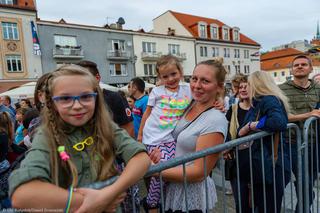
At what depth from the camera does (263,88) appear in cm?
254

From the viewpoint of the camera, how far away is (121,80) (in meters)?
27.2

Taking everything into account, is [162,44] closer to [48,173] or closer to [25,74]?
[25,74]

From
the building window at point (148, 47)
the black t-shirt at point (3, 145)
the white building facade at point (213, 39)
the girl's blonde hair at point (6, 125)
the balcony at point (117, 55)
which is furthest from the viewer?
the white building facade at point (213, 39)

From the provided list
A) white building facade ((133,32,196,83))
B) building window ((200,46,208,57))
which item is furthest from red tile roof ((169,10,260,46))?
white building facade ((133,32,196,83))

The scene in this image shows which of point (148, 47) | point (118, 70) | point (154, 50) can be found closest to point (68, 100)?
point (118, 70)

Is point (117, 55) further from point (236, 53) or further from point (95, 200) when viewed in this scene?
point (95, 200)

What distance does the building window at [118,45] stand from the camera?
2663cm

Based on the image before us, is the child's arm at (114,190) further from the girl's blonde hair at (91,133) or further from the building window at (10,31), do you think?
the building window at (10,31)

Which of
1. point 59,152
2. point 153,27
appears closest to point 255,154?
point 59,152

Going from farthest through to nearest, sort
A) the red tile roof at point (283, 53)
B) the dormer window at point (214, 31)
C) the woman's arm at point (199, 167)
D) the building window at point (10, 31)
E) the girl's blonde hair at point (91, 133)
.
Answer: the red tile roof at point (283, 53) < the dormer window at point (214, 31) < the building window at point (10, 31) < the woman's arm at point (199, 167) < the girl's blonde hair at point (91, 133)

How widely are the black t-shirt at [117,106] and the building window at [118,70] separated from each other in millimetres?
24603

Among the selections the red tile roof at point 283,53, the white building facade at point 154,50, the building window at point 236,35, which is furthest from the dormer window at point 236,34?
the red tile roof at point 283,53

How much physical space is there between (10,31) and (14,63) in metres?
2.76

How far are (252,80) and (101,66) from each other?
24812 mm
